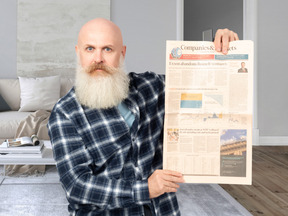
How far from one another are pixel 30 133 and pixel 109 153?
236cm

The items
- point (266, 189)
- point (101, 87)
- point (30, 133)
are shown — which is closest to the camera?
point (101, 87)

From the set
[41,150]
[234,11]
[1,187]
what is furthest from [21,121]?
[234,11]

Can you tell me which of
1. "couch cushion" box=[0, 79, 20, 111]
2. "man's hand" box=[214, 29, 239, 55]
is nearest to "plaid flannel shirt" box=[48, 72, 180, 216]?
"man's hand" box=[214, 29, 239, 55]

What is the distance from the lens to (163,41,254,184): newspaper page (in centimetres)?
84

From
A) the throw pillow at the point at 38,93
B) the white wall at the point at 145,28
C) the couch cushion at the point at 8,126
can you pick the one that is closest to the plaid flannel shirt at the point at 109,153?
the couch cushion at the point at 8,126

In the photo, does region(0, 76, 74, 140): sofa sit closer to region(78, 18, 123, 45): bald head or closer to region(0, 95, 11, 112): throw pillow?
region(0, 95, 11, 112): throw pillow

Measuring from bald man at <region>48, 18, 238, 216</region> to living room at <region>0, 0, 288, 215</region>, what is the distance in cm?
386

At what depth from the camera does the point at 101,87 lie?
1069 mm

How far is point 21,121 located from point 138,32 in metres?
2.40

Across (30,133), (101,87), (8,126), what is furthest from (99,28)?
(8,126)

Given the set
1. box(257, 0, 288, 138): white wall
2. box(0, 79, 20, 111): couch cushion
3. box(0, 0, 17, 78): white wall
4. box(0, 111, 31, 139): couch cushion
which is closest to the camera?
box(0, 111, 31, 139): couch cushion

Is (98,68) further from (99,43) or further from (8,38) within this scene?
(8,38)

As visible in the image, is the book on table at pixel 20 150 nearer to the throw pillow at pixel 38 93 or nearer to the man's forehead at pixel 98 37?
the man's forehead at pixel 98 37

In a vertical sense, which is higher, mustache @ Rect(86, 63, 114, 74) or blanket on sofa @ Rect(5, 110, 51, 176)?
mustache @ Rect(86, 63, 114, 74)
